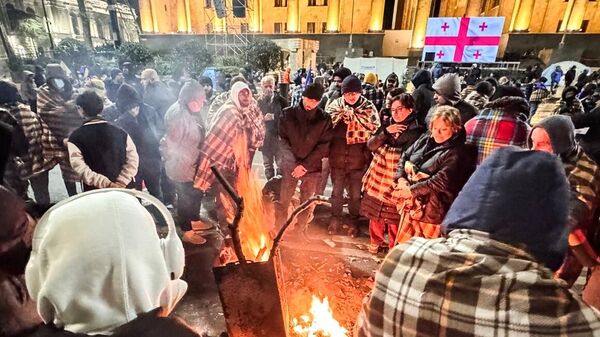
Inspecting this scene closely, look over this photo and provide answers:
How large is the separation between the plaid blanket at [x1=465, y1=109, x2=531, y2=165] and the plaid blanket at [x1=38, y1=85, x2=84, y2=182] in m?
5.79

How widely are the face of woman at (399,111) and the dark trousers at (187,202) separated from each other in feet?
10.3

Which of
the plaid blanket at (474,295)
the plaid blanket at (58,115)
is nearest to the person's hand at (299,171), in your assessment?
the plaid blanket at (58,115)

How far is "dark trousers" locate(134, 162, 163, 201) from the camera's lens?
5469 millimetres

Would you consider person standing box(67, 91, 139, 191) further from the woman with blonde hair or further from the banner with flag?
the banner with flag

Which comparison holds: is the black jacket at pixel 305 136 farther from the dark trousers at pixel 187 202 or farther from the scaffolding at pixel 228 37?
the scaffolding at pixel 228 37

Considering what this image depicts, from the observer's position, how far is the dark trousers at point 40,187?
5219 mm

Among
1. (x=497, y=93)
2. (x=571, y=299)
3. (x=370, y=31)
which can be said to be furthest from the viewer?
(x=370, y=31)

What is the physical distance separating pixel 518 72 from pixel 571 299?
31082 millimetres

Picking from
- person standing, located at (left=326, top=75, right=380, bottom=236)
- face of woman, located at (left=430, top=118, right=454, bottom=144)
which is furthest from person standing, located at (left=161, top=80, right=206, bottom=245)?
face of woman, located at (left=430, top=118, right=454, bottom=144)

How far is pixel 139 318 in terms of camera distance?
1.27 meters

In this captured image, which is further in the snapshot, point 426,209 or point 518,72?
point 518,72

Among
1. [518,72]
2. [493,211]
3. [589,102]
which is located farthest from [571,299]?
[518,72]

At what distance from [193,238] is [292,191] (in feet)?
5.68

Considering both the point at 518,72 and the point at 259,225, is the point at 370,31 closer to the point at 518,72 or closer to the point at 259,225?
the point at 518,72
